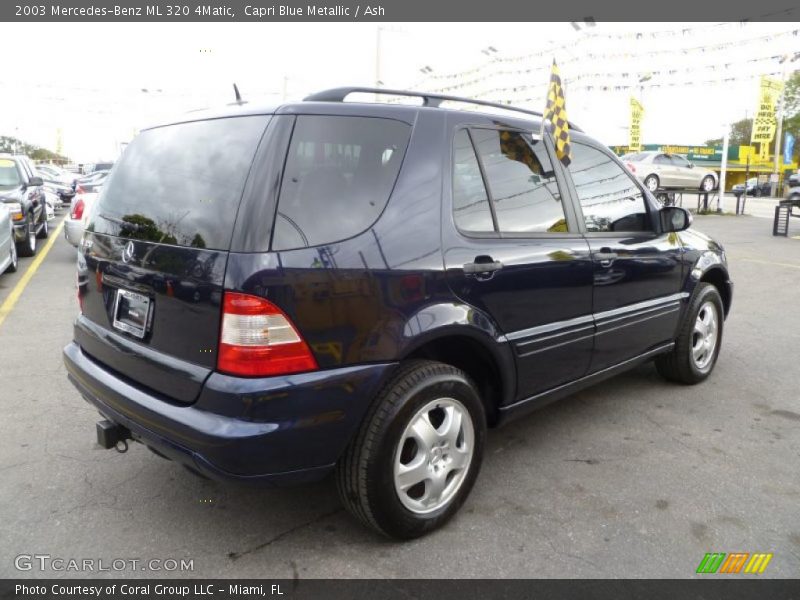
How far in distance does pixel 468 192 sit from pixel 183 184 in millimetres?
1235

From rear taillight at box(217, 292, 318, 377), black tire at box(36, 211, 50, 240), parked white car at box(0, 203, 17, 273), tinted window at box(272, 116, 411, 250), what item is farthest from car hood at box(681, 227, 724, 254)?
black tire at box(36, 211, 50, 240)

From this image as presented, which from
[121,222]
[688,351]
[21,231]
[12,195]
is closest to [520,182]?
[121,222]

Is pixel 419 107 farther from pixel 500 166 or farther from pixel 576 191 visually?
pixel 576 191

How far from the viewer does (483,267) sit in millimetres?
2779

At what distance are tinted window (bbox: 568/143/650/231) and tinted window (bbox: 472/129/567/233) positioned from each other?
26cm

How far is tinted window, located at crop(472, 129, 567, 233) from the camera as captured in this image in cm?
301

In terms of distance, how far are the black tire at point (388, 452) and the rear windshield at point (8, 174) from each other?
1106cm

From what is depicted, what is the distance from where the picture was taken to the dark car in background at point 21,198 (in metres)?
10.1

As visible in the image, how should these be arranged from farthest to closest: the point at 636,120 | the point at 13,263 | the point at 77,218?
the point at 636,120
the point at 77,218
the point at 13,263

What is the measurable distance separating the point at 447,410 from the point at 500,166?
1223 mm

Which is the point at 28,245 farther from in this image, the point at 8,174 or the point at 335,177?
the point at 335,177

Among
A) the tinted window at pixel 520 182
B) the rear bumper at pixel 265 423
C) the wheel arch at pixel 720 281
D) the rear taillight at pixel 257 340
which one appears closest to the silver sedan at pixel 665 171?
the wheel arch at pixel 720 281

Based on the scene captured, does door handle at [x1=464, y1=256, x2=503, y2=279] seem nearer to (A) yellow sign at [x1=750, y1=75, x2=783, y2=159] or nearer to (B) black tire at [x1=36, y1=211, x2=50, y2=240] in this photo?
(B) black tire at [x1=36, y1=211, x2=50, y2=240]

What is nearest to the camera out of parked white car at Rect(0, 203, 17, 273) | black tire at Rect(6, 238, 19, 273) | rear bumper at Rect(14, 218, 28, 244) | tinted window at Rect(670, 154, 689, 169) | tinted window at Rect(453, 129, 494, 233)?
tinted window at Rect(453, 129, 494, 233)
